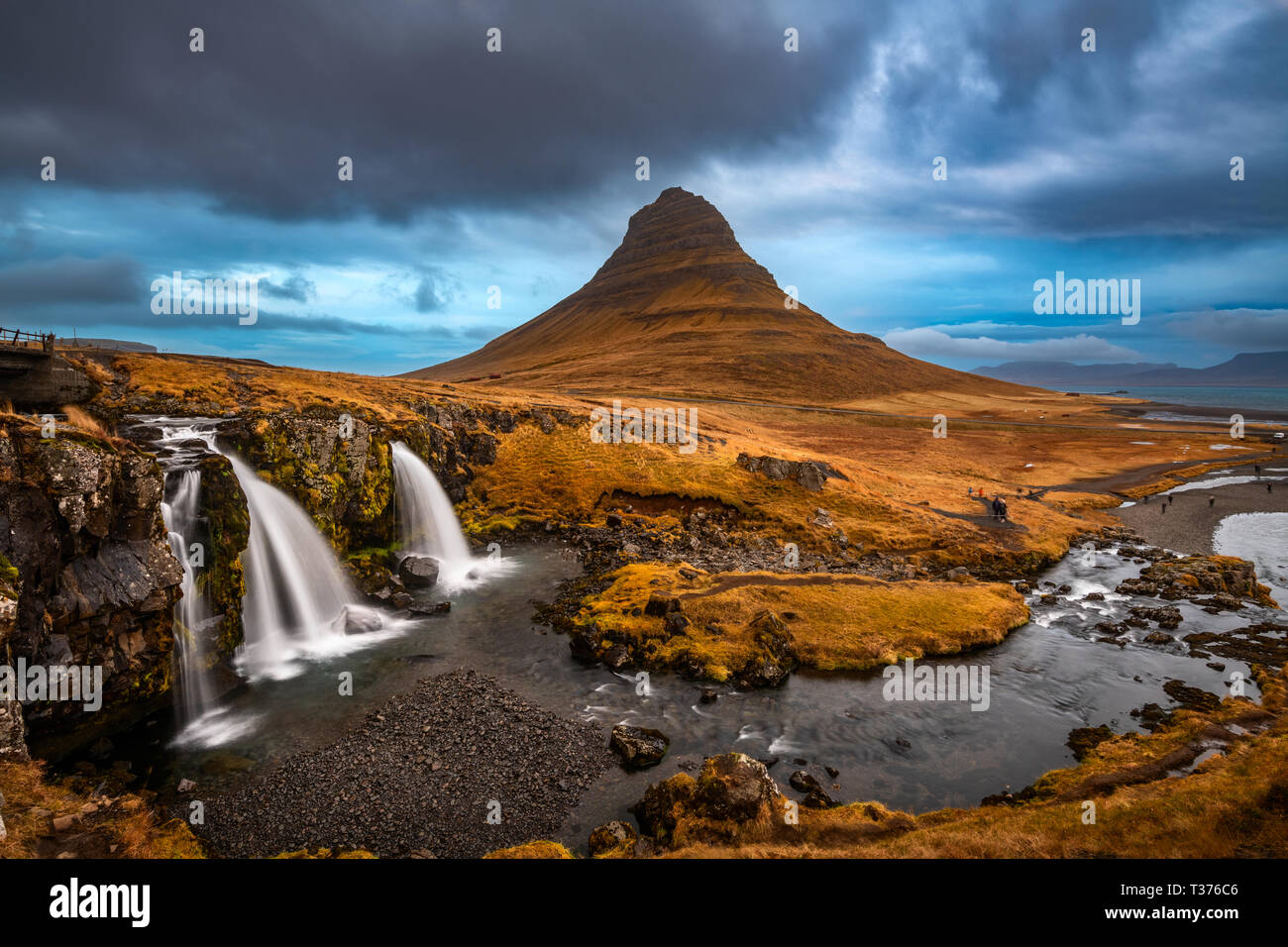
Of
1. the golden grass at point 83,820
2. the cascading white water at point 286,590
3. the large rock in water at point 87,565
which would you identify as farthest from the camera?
the cascading white water at point 286,590

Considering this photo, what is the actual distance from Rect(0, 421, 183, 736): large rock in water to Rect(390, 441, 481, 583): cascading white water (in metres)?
18.8

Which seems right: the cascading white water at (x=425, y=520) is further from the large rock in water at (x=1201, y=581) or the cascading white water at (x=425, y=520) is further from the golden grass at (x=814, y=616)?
the large rock in water at (x=1201, y=581)

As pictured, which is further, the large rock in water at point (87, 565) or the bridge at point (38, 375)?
the bridge at point (38, 375)

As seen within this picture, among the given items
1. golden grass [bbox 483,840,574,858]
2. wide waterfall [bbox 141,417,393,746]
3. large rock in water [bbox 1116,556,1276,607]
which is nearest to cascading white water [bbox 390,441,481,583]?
wide waterfall [bbox 141,417,393,746]

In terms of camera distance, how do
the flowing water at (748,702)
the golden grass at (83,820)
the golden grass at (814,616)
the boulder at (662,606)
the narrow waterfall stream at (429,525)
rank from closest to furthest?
the golden grass at (83,820)
the flowing water at (748,702)
the golden grass at (814,616)
the boulder at (662,606)
the narrow waterfall stream at (429,525)

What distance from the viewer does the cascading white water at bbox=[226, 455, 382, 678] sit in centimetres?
2834

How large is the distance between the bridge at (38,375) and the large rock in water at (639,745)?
1464 inches

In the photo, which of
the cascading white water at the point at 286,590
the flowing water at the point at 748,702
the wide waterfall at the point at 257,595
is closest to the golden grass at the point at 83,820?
the flowing water at the point at 748,702

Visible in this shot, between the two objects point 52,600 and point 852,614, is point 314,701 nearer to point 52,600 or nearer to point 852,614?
point 52,600

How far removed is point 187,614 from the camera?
25.0 meters

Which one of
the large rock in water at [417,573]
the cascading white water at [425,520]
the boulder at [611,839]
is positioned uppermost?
the cascading white water at [425,520]

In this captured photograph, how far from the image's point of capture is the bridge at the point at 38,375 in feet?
105

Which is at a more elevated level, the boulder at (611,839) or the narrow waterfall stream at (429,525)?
the narrow waterfall stream at (429,525)
